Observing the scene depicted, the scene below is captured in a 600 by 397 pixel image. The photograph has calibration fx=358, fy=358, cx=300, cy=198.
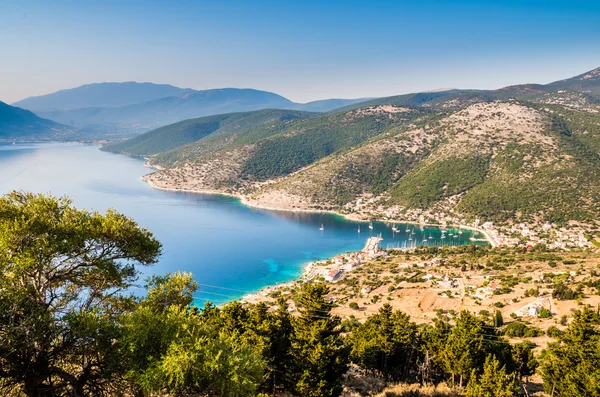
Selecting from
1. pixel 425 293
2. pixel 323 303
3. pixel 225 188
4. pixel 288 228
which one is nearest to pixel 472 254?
pixel 425 293

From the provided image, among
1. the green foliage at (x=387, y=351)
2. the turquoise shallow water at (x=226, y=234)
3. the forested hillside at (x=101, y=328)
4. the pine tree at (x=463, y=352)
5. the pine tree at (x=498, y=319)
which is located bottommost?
the turquoise shallow water at (x=226, y=234)

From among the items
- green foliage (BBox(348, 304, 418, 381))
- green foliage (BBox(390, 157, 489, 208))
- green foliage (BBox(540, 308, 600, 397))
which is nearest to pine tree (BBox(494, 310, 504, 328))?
green foliage (BBox(540, 308, 600, 397))

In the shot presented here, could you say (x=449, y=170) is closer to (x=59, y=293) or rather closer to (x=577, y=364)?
(x=577, y=364)

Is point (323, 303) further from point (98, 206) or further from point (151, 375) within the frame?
point (98, 206)

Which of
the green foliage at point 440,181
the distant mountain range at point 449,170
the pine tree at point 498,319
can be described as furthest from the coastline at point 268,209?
the pine tree at point 498,319

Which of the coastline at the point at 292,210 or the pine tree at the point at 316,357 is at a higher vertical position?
the pine tree at the point at 316,357

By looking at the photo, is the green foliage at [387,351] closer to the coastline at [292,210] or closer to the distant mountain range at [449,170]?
the coastline at [292,210]

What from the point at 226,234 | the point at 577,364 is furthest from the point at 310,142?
the point at 577,364

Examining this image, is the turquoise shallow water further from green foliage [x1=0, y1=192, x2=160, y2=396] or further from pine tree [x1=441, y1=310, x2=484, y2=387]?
green foliage [x1=0, y1=192, x2=160, y2=396]
